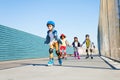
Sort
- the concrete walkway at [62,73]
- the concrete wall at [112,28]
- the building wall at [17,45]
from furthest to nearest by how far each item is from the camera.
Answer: the building wall at [17,45] → the concrete wall at [112,28] → the concrete walkway at [62,73]

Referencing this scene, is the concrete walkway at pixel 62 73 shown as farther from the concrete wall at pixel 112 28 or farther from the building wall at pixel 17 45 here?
the building wall at pixel 17 45

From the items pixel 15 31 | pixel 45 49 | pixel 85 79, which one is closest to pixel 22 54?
pixel 15 31

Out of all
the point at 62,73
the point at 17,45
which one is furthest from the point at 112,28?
the point at 17,45

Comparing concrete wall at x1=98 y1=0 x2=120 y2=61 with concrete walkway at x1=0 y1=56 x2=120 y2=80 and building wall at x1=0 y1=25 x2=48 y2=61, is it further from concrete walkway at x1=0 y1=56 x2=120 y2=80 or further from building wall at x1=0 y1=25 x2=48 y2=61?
building wall at x1=0 y1=25 x2=48 y2=61

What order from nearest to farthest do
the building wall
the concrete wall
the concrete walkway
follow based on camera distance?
the concrete walkway, the concrete wall, the building wall

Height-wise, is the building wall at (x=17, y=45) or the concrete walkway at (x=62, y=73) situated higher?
the building wall at (x=17, y=45)

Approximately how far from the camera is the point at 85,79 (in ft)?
15.7

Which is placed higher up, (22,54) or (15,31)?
(15,31)

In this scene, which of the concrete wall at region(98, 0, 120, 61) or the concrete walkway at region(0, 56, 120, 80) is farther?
the concrete wall at region(98, 0, 120, 61)

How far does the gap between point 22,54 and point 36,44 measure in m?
5.75

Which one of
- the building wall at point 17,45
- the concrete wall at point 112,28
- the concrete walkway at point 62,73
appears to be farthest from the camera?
the building wall at point 17,45

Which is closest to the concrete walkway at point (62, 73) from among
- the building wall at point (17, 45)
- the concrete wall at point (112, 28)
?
the concrete wall at point (112, 28)

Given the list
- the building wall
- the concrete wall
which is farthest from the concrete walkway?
the building wall

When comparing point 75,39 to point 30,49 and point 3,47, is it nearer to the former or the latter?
point 3,47
